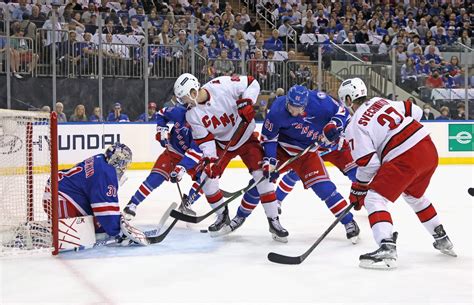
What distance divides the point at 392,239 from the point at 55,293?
1736 millimetres

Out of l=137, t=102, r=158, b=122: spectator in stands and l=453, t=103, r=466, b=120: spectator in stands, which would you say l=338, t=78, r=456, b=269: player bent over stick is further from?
l=453, t=103, r=466, b=120: spectator in stands

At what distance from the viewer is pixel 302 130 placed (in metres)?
4.88

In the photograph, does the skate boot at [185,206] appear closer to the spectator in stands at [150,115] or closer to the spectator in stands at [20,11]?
the spectator in stands at [150,115]

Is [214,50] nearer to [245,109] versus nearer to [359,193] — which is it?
[245,109]

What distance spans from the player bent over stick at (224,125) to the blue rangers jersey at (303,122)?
0.58 ft

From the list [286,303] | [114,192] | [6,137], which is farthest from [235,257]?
[6,137]

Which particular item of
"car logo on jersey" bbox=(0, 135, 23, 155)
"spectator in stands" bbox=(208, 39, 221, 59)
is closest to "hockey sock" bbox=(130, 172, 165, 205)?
"car logo on jersey" bbox=(0, 135, 23, 155)

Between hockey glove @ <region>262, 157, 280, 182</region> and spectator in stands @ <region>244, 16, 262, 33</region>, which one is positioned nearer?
hockey glove @ <region>262, 157, 280, 182</region>

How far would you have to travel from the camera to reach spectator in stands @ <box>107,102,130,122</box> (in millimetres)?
9422

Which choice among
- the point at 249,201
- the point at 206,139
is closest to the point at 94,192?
the point at 206,139

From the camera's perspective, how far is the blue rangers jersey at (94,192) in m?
4.28

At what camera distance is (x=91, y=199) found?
4.30 meters

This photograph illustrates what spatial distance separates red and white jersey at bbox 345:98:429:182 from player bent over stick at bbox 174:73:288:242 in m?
0.96

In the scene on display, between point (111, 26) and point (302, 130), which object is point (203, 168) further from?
point (111, 26)
